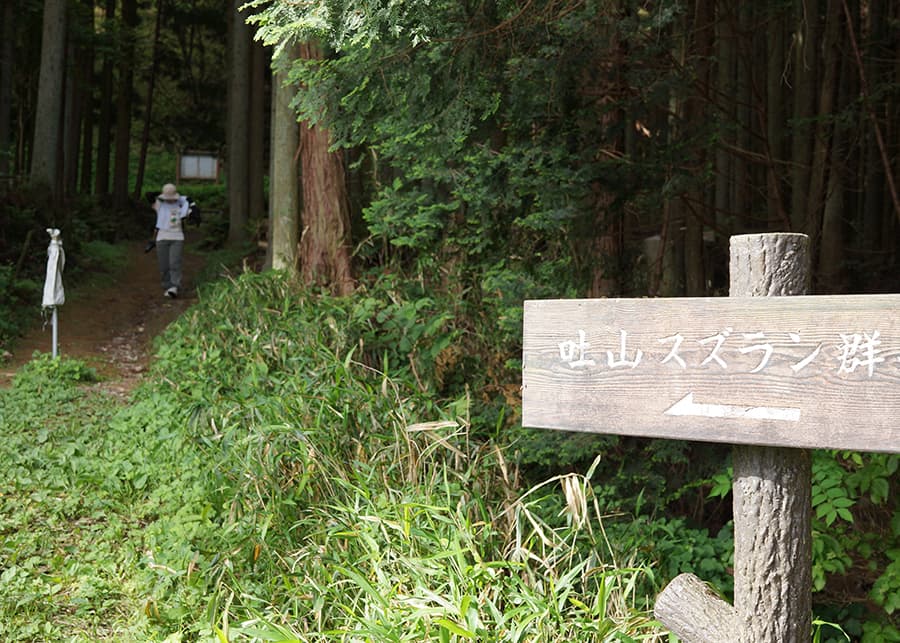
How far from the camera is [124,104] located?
75.2 feet

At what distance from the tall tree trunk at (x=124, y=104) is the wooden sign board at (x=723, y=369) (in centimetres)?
2098

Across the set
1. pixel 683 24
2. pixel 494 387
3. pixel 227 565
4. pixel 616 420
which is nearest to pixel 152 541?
pixel 227 565

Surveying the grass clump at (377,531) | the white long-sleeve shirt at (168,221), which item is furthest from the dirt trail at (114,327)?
the grass clump at (377,531)

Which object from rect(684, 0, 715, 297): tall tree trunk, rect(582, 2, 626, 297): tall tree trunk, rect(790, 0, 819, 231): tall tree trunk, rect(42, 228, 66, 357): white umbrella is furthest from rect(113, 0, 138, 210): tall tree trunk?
rect(582, 2, 626, 297): tall tree trunk

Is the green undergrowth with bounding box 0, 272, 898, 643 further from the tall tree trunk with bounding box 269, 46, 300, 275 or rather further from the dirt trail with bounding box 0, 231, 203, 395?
the tall tree trunk with bounding box 269, 46, 300, 275

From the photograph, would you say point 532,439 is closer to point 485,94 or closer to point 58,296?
point 485,94

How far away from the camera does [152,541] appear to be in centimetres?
500

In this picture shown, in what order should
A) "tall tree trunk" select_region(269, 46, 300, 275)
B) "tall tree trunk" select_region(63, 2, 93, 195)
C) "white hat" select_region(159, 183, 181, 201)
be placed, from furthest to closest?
"tall tree trunk" select_region(63, 2, 93, 195) < "white hat" select_region(159, 183, 181, 201) < "tall tree trunk" select_region(269, 46, 300, 275)

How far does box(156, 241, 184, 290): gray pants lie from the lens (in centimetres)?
1341

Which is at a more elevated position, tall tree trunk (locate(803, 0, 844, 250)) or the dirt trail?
tall tree trunk (locate(803, 0, 844, 250))

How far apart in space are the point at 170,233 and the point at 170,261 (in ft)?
1.58

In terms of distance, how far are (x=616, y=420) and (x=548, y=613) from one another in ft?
3.99

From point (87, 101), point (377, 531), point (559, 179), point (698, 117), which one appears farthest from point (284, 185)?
point (87, 101)

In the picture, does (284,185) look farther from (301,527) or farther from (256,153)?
(256,153)
